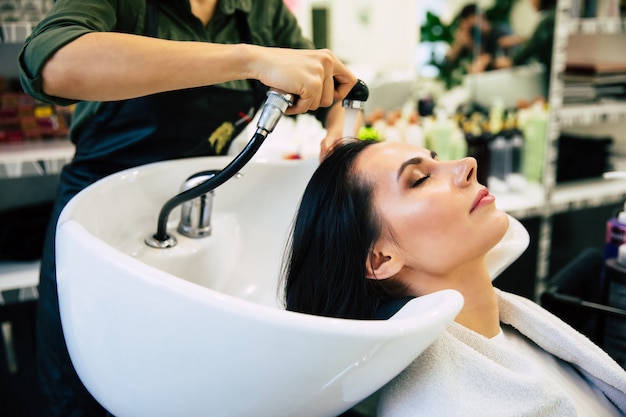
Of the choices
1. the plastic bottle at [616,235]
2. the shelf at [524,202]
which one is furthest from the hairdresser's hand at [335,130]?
the shelf at [524,202]

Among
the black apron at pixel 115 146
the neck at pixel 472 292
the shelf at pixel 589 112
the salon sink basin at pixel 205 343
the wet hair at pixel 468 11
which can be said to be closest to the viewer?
the salon sink basin at pixel 205 343

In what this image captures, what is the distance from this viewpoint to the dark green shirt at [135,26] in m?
0.90

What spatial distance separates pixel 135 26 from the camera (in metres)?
1.15

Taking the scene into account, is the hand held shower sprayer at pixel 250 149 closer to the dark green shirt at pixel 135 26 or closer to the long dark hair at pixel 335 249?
the long dark hair at pixel 335 249

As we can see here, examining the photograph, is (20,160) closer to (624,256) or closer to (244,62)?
(244,62)

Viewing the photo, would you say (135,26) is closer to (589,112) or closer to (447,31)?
(447,31)

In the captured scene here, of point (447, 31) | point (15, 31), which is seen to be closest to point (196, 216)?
point (15, 31)

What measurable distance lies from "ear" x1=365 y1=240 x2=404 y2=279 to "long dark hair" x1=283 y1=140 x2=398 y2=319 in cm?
1

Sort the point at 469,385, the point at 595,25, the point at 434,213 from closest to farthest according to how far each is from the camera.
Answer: the point at 469,385 < the point at 434,213 < the point at 595,25

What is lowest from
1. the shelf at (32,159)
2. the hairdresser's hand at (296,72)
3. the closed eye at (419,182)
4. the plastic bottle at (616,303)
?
the plastic bottle at (616,303)

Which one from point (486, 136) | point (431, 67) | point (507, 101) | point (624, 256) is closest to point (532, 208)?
point (486, 136)

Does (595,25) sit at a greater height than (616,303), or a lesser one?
greater

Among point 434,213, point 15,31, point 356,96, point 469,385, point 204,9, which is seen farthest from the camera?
point 15,31

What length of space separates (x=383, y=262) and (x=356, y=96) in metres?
0.33
